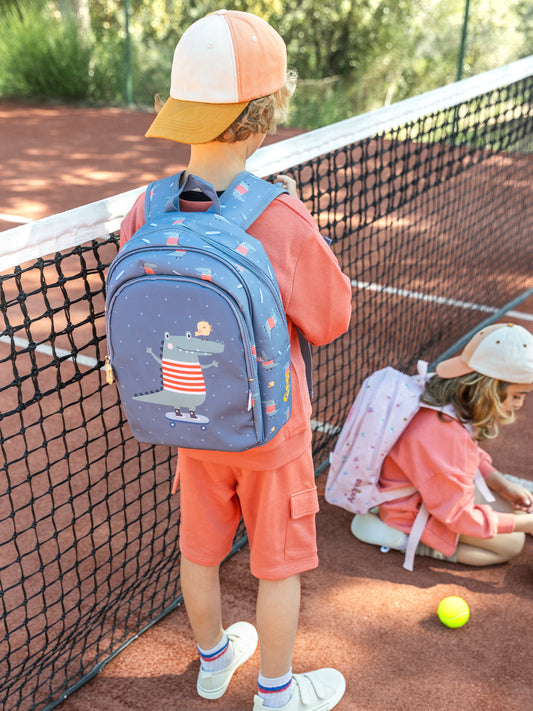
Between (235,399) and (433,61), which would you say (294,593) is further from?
(433,61)

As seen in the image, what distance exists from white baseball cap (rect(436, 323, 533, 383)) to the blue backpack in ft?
3.82

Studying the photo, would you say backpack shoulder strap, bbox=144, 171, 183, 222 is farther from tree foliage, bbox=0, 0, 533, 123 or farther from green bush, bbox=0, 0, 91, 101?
tree foliage, bbox=0, 0, 533, 123

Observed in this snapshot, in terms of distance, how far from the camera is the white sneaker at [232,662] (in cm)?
238

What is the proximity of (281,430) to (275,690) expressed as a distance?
32.0 inches

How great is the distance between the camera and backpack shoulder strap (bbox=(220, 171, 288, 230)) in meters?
1.71

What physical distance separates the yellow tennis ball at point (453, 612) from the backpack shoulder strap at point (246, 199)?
1.61 meters

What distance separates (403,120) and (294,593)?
7.11ft

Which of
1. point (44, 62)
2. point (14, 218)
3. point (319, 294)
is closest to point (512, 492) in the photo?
point (319, 294)

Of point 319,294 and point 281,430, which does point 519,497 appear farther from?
point 319,294

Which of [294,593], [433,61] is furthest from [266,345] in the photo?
[433,61]

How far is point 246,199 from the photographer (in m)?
1.74

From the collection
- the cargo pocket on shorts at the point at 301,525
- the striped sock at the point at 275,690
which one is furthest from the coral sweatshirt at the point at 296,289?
the striped sock at the point at 275,690

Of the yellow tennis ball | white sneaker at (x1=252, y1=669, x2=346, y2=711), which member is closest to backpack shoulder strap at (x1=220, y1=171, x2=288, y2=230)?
white sneaker at (x1=252, y1=669, x2=346, y2=711)

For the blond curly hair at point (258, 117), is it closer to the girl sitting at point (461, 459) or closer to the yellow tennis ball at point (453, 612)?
the girl sitting at point (461, 459)
